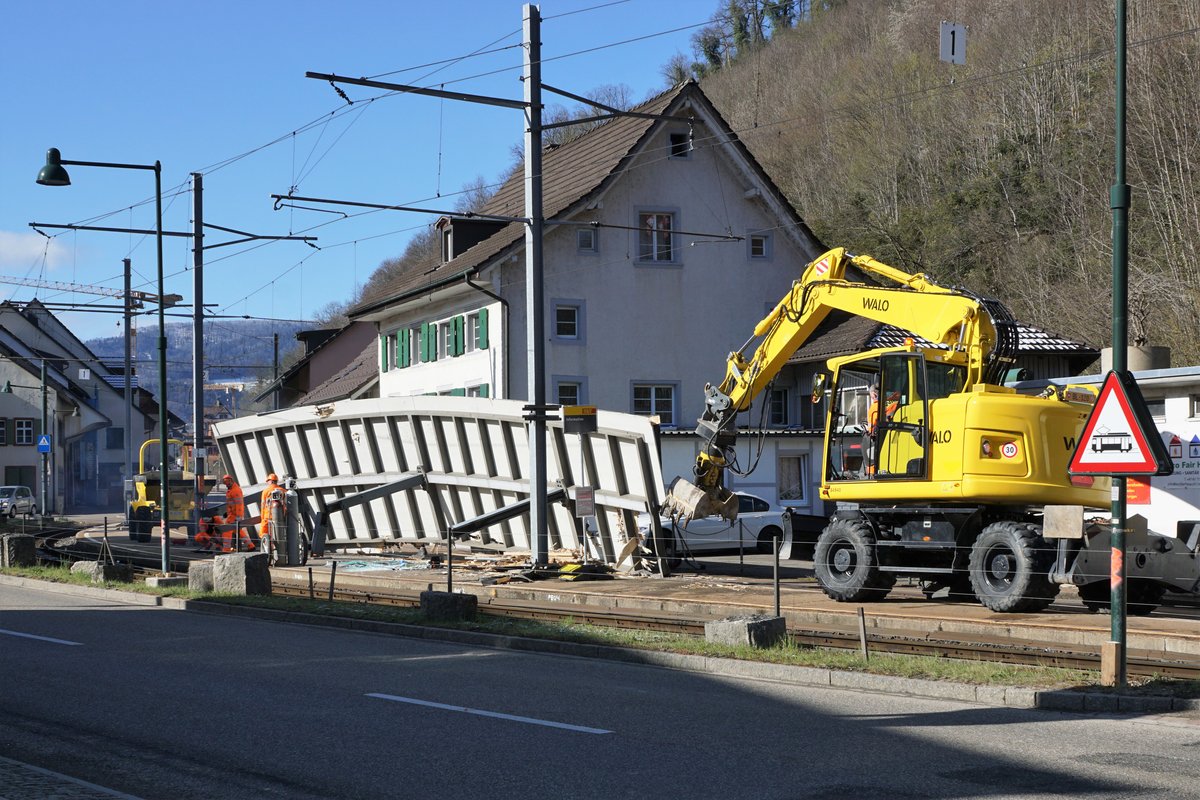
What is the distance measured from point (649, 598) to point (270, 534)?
458 inches

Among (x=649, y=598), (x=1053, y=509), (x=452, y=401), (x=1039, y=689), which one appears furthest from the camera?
(x=452, y=401)

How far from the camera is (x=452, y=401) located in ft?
90.0

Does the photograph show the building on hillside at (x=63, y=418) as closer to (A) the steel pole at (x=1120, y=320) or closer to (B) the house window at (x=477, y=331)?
(B) the house window at (x=477, y=331)

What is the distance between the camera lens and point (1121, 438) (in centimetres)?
1123

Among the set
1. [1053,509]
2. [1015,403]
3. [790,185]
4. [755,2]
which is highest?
[755,2]

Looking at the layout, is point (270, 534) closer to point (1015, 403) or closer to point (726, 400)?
point (726, 400)

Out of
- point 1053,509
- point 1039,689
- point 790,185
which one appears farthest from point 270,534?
point 790,185

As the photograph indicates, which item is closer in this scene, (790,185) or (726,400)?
(726,400)

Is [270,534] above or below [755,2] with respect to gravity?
below

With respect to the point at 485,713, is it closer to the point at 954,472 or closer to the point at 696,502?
the point at 954,472

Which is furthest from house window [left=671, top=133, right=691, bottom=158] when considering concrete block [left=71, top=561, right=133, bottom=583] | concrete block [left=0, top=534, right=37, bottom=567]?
concrete block [left=71, top=561, right=133, bottom=583]

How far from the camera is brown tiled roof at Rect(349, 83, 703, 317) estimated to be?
1533 inches

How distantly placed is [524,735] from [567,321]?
102 feet

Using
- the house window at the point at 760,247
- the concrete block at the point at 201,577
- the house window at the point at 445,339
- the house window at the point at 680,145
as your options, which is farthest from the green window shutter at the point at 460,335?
the concrete block at the point at 201,577
